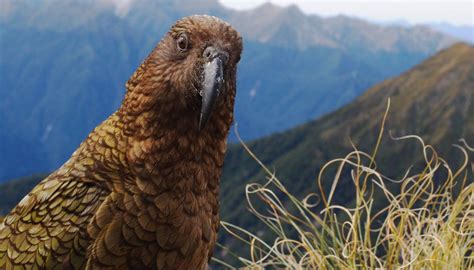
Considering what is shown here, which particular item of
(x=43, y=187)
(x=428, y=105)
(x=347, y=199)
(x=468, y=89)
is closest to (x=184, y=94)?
(x=43, y=187)

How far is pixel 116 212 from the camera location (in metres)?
3.24

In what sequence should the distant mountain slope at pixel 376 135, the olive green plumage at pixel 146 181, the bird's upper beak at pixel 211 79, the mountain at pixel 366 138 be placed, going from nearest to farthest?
1. the bird's upper beak at pixel 211 79
2. the olive green plumage at pixel 146 181
3. the mountain at pixel 366 138
4. the distant mountain slope at pixel 376 135

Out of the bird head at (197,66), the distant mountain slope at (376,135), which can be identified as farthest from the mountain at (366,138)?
the bird head at (197,66)

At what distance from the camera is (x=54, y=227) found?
3.29 metres

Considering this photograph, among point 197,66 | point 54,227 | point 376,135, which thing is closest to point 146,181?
point 54,227

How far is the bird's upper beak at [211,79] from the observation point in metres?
2.99

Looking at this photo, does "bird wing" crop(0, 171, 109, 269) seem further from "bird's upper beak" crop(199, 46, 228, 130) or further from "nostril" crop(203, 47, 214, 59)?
"nostril" crop(203, 47, 214, 59)

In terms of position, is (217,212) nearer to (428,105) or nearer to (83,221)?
(83,221)

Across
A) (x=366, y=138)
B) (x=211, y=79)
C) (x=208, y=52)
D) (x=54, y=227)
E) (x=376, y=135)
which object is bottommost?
(x=366, y=138)

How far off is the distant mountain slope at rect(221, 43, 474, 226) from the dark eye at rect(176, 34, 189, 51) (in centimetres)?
15023

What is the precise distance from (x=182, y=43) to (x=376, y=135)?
17059 centimetres

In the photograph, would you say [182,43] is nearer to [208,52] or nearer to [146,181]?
[208,52]

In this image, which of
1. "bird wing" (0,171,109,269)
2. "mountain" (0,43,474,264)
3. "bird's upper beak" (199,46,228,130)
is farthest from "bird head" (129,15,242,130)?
"mountain" (0,43,474,264)

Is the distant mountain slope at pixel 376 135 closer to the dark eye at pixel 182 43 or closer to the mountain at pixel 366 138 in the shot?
the mountain at pixel 366 138
